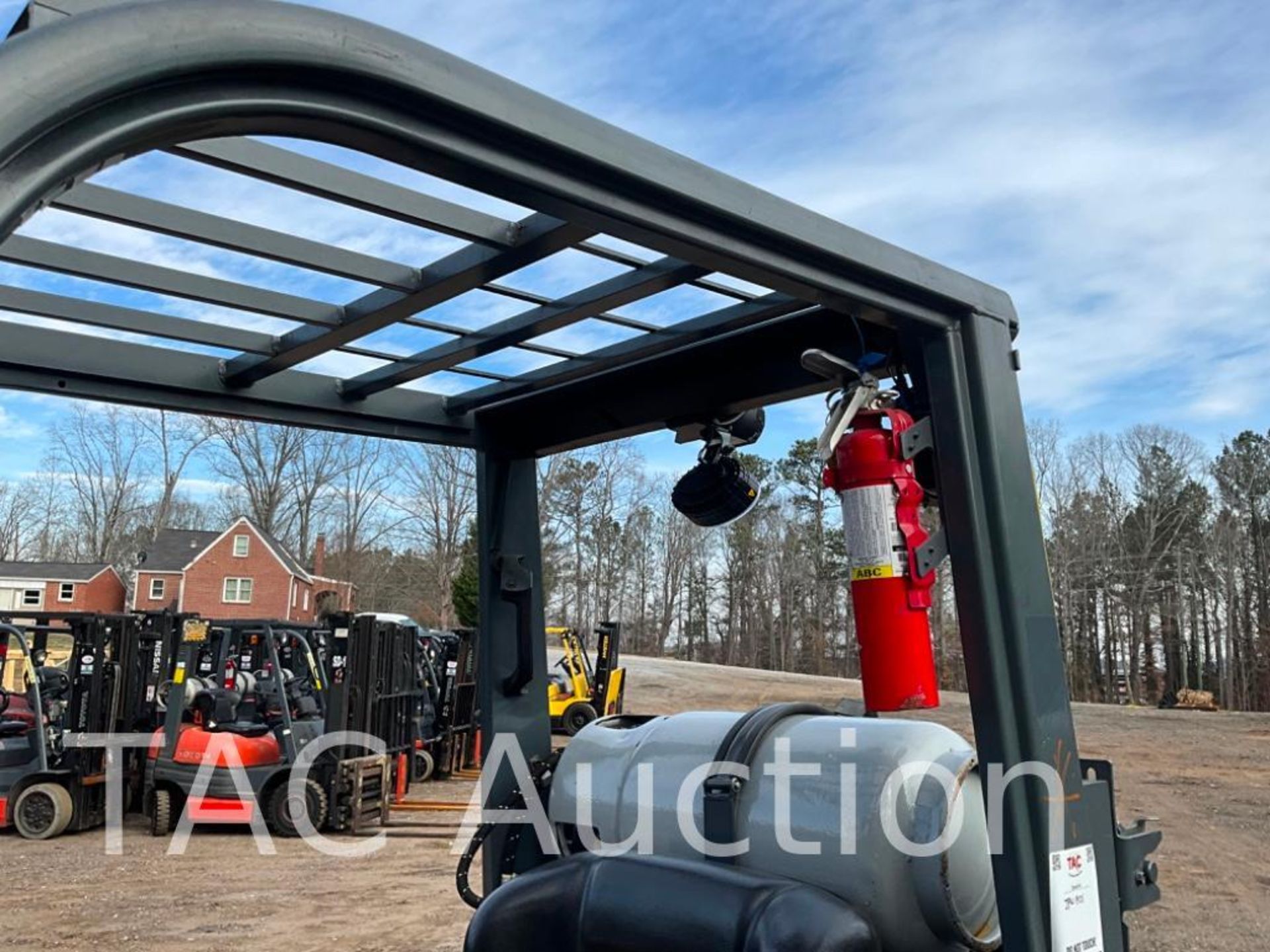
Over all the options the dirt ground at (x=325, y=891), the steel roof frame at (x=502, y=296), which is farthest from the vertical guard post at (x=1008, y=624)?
the dirt ground at (x=325, y=891)

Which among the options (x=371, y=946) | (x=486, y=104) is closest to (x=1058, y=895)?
(x=486, y=104)

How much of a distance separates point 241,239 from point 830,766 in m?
1.57

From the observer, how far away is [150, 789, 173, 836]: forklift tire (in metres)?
10.8

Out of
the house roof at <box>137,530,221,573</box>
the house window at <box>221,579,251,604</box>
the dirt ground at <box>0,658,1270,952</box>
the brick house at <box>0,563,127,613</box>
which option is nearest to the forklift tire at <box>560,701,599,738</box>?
the dirt ground at <box>0,658,1270,952</box>

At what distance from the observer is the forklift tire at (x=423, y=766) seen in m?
14.0

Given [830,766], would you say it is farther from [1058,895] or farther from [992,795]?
[1058,895]

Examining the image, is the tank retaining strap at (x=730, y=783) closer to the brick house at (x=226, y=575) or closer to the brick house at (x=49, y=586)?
the brick house at (x=226, y=575)

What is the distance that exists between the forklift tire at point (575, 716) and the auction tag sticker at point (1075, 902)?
1567 cm

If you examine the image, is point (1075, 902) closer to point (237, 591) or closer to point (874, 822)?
point (874, 822)

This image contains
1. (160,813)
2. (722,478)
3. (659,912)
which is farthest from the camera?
(160,813)

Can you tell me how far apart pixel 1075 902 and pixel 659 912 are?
31.3 inches

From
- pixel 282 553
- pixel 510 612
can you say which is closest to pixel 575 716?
pixel 510 612

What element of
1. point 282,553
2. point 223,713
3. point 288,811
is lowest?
point 288,811

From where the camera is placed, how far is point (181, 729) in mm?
11148
